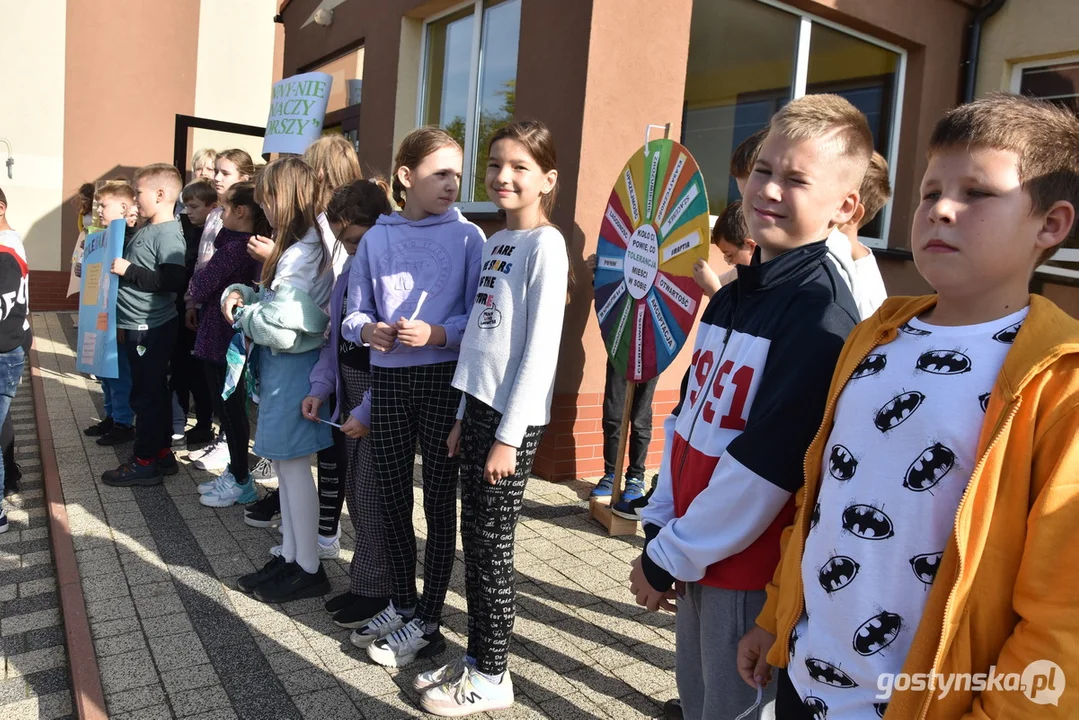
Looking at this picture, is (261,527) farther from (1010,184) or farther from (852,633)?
(1010,184)

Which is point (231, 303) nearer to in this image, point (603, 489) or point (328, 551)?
point (328, 551)

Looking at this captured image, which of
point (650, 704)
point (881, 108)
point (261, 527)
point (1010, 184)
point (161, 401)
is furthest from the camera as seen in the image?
point (881, 108)

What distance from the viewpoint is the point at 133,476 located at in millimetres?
4605

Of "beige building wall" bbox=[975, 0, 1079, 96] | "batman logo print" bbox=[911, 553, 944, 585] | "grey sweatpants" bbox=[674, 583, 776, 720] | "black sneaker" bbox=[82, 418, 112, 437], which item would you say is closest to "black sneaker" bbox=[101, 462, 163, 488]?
"black sneaker" bbox=[82, 418, 112, 437]

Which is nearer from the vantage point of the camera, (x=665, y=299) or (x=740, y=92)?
(x=665, y=299)

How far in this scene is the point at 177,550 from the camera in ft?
12.3

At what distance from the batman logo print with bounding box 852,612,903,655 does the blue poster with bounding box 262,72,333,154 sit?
6670 millimetres

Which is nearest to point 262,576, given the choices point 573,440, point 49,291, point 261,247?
point 261,247

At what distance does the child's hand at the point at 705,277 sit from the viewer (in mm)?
3418

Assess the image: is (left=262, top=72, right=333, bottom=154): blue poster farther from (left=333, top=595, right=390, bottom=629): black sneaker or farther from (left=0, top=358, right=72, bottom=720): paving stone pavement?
(left=333, top=595, right=390, bottom=629): black sneaker

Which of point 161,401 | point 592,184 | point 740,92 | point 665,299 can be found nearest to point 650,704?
point 665,299

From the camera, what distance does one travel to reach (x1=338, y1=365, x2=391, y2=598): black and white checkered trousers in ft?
10.00

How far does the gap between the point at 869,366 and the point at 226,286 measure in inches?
140

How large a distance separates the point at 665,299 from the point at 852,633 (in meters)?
2.59
